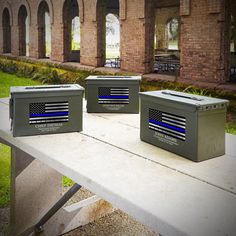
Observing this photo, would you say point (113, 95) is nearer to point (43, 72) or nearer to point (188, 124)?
point (188, 124)

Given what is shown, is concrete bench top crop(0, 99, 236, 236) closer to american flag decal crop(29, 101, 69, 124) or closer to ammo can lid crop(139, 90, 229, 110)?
american flag decal crop(29, 101, 69, 124)

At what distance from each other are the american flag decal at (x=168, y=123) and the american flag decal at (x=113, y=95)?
0.83 m

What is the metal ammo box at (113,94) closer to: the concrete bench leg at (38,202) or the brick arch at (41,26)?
the concrete bench leg at (38,202)

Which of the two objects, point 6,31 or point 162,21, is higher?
point 162,21

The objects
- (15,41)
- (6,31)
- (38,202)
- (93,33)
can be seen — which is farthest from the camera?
(6,31)

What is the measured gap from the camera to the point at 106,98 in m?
3.32

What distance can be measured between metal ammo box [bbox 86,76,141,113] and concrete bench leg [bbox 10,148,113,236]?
2.57 ft

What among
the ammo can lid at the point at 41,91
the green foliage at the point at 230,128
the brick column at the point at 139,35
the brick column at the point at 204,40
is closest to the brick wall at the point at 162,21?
the brick column at the point at 139,35

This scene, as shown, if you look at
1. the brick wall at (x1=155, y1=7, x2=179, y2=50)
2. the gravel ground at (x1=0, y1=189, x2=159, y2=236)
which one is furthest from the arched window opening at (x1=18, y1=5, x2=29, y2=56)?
the gravel ground at (x1=0, y1=189, x2=159, y2=236)

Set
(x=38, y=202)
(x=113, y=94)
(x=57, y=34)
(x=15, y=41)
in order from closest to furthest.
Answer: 1. (x=113, y=94)
2. (x=38, y=202)
3. (x=57, y=34)
4. (x=15, y=41)

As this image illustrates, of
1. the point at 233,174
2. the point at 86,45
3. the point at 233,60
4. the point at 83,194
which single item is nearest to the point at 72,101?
the point at 233,174

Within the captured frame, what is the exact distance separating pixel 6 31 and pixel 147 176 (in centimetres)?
1982

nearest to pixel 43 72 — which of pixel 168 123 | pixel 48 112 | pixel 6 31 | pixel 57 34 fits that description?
pixel 57 34

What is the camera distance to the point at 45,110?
8.78 ft
